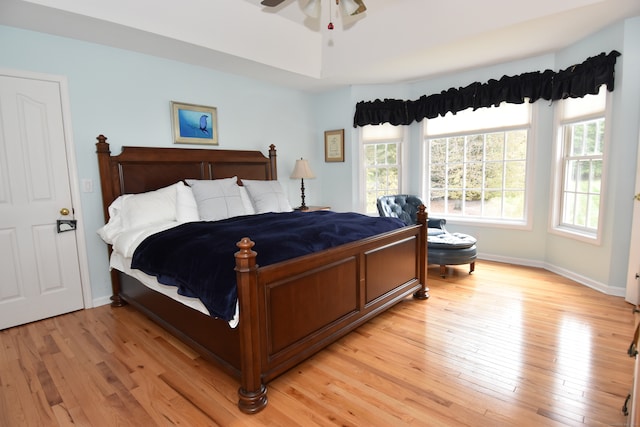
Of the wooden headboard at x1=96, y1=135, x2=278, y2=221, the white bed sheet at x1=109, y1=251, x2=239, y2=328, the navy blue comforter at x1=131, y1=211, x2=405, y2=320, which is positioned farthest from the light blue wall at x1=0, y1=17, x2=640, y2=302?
the navy blue comforter at x1=131, y1=211, x2=405, y2=320

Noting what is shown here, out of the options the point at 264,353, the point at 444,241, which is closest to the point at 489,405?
the point at 264,353

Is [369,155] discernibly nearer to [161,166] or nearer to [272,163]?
[272,163]

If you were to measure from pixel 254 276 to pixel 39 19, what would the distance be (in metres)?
2.77

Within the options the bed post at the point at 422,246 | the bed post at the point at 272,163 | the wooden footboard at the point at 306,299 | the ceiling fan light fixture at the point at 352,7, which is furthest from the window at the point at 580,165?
the bed post at the point at 272,163

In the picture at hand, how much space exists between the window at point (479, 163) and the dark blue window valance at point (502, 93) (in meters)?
0.26

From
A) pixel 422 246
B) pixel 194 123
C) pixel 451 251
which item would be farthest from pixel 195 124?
pixel 451 251

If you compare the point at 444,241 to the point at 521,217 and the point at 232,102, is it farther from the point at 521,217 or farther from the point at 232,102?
the point at 232,102

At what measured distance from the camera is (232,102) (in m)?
4.28

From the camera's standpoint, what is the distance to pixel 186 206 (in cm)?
318

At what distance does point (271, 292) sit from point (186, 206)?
170 cm

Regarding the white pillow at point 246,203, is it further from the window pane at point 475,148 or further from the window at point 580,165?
the window at point 580,165

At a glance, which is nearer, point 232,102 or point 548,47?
point 548,47

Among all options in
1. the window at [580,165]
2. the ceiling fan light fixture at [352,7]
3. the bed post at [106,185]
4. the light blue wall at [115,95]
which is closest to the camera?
the ceiling fan light fixture at [352,7]

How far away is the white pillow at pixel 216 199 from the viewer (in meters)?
3.28
